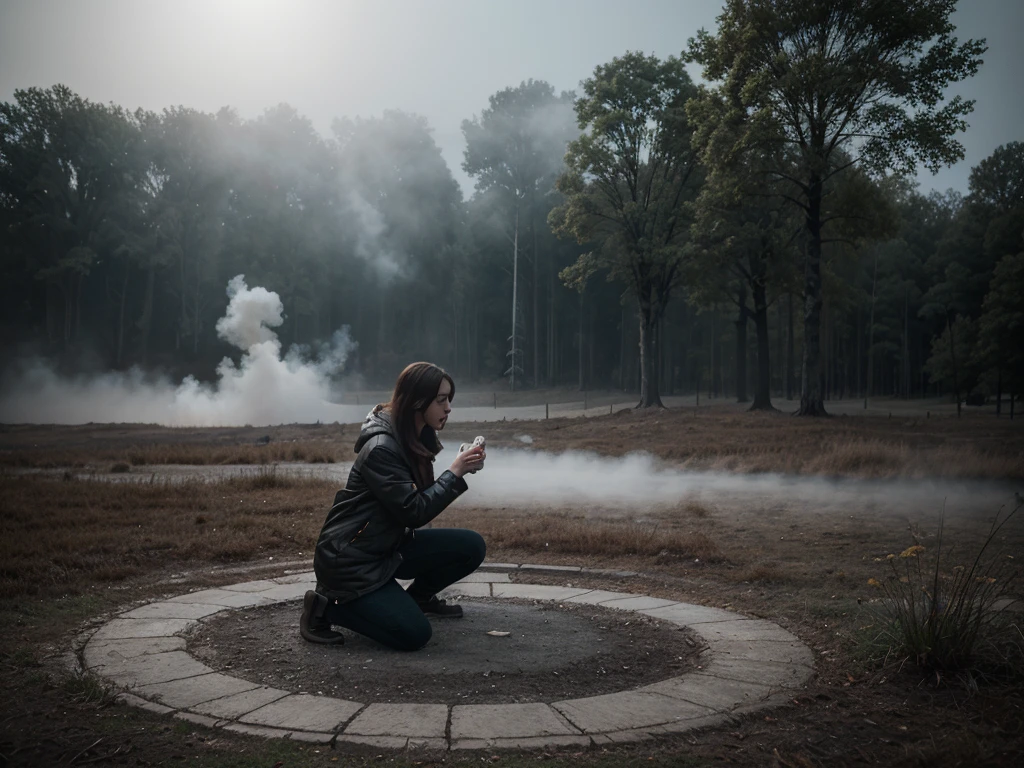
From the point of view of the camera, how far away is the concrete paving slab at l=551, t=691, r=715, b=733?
338 cm

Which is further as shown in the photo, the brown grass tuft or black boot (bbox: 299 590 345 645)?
the brown grass tuft

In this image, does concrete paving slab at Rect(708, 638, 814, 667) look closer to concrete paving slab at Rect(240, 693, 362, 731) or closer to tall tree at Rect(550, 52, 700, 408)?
concrete paving slab at Rect(240, 693, 362, 731)

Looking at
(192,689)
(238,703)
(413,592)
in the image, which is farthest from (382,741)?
(413,592)

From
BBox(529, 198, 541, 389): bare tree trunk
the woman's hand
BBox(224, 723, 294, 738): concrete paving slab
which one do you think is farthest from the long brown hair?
BBox(529, 198, 541, 389): bare tree trunk

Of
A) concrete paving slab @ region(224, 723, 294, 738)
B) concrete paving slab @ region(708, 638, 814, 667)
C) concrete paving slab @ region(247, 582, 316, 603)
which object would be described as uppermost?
concrete paving slab @ region(224, 723, 294, 738)

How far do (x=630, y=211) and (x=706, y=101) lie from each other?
277 inches

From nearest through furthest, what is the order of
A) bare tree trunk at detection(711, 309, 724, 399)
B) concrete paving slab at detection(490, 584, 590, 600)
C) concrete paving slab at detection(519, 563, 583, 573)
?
concrete paving slab at detection(490, 584, 590, 600)
concrete paving slab at detection(519, 563, 583, 573)
bare tree trunk at detection(711, 309, 724, 399)

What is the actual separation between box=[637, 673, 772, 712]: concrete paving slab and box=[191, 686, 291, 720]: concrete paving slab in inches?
67.6

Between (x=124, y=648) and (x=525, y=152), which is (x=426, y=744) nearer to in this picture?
(x=124, y=648)

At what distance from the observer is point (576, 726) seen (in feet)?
11.0

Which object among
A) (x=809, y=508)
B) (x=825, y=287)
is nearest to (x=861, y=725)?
(x=809, y=508)

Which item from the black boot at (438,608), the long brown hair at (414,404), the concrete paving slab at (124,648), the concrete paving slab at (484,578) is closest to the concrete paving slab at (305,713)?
the concrete paving slab at (124,648)

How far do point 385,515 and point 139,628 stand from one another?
5.86ft

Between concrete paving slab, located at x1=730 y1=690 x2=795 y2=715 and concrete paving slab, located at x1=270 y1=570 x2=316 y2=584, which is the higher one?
concrete paving slab, located at x1=730 y1=690 x2=795 y2=715
